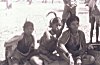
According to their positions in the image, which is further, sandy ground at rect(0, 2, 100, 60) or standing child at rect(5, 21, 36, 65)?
sandy ground at rect(0, 2, 100, 60)

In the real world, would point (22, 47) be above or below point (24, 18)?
above

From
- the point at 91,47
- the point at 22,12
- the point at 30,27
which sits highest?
the point at 30,27

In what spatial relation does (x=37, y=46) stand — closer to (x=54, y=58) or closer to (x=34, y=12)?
(x=54, y=58)

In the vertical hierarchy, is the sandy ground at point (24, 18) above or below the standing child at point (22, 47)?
below

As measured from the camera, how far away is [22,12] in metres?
12.8

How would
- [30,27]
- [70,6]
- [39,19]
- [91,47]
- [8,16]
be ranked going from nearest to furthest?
[30,27] < [91,47] < [70,6] < [39,19] < [8,16]

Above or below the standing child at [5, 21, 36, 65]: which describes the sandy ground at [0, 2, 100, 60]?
below

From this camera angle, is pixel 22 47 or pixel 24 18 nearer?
pixel 22 47

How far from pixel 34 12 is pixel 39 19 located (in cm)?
155

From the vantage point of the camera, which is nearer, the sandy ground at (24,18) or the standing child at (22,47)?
the standing child at (22,47)

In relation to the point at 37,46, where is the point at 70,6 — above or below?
above

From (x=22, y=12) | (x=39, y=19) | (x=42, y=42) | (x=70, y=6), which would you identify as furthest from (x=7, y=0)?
(x=42, y=42)

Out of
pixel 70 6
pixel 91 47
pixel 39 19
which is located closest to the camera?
pixel 91 47

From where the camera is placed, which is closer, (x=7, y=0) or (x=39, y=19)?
(x=39, y=19)
